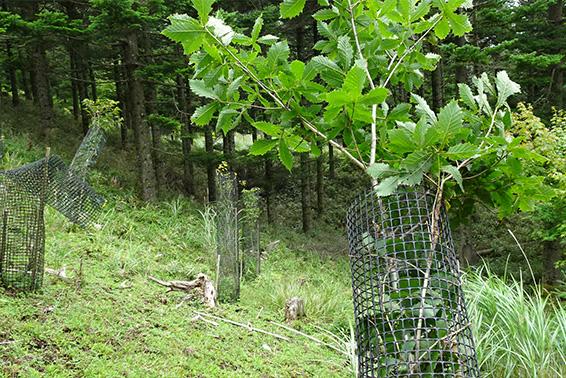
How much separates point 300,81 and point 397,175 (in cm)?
34

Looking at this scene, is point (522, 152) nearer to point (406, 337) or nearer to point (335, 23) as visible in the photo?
point (406, 337)

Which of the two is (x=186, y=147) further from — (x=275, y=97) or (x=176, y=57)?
(x=275, y=97)

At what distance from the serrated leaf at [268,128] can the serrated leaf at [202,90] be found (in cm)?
14

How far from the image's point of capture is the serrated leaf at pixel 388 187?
1098mm

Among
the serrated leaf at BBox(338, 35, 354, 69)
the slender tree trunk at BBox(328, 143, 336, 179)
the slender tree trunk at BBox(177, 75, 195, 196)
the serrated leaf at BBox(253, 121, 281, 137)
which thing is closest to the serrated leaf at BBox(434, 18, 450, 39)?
the serrated leaf at BBox(338, 35, 354, 69)

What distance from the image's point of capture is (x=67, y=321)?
3.80 m

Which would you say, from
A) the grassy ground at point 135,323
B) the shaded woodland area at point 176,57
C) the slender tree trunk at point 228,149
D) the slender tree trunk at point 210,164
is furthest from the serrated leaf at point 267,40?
the slender tree trunk at point 210,164

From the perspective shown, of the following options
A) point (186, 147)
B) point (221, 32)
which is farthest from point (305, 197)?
point (221, 32)

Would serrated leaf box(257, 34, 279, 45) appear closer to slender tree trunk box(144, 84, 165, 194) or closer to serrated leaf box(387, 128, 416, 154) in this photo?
serrated leaf box(387, 128, 416, 154)

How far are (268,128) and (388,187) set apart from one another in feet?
1.15

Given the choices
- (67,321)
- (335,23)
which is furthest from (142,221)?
(335,23)

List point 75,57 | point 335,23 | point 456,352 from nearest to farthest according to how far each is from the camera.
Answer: point 456,352, point 335,23, point 75,57

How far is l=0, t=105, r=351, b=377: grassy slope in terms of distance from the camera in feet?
11.1

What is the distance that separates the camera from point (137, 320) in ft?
14.0
